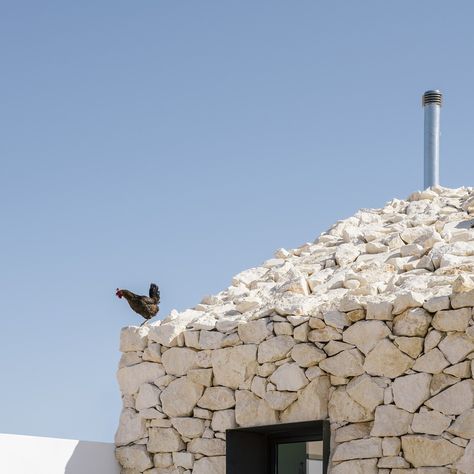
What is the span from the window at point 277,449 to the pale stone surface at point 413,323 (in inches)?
44.4

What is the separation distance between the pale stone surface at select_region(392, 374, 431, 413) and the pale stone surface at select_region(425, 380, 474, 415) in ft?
0.33

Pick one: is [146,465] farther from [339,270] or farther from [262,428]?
[339,270]

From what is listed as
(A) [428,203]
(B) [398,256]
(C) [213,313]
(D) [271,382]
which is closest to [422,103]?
(A) [428,203]

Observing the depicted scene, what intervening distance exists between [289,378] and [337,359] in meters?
0.48

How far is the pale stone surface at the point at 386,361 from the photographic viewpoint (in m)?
7.90

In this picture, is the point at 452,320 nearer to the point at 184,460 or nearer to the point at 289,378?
the point at 289,378

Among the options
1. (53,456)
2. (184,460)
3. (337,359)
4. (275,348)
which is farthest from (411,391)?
(53,456)

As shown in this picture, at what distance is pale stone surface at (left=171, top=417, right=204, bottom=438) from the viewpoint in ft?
29.8

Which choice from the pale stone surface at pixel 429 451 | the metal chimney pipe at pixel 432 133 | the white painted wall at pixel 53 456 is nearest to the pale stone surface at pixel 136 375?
the white painted wall at pixel 53 456

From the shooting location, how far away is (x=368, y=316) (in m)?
8.16

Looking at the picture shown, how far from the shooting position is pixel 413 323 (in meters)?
7.88

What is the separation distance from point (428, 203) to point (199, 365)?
141 inches

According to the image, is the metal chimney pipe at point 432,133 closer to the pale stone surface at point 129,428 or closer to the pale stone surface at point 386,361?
the pale stone surface at point 386,361

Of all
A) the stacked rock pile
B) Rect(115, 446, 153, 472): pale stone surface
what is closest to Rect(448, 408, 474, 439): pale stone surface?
the stacked rock pile
